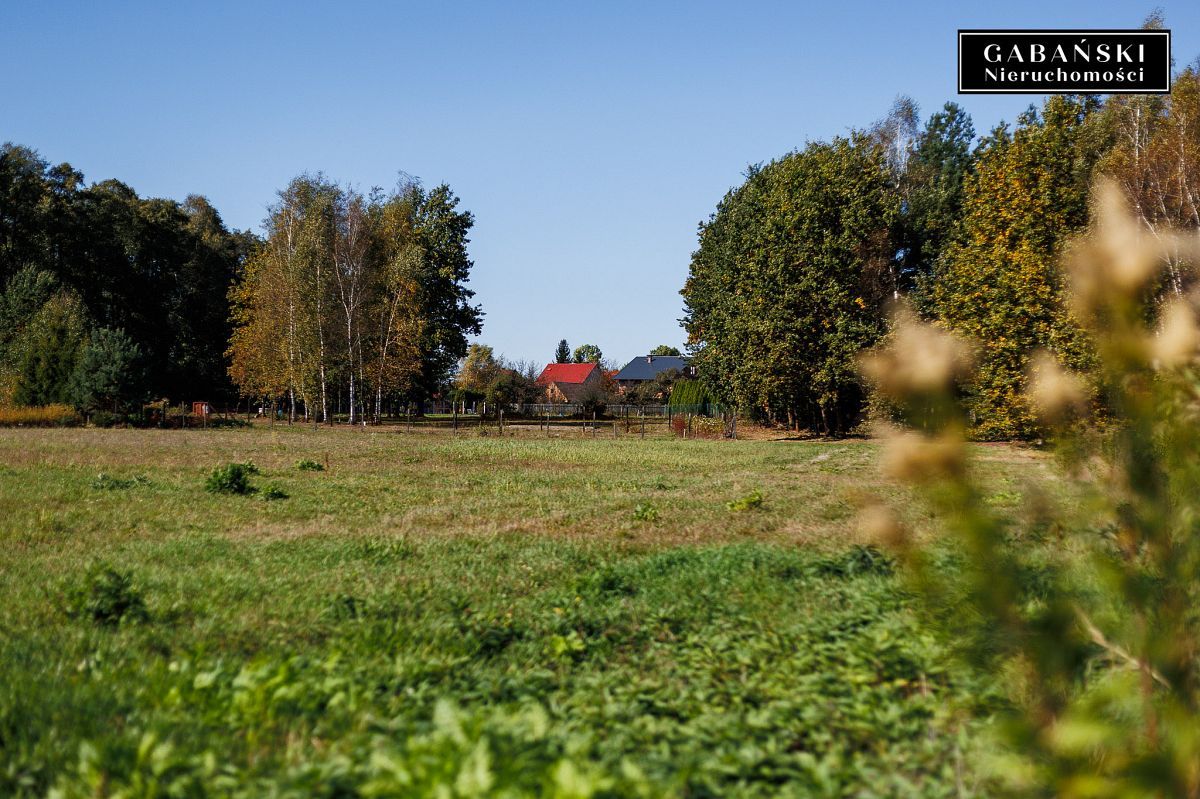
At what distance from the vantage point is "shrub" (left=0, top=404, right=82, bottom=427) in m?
38.8

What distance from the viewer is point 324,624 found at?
5941 millimetres

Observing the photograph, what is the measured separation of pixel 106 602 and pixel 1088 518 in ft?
21.7

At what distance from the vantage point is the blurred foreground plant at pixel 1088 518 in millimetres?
1204

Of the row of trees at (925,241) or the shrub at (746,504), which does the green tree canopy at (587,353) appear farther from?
the shrub at (746,504)

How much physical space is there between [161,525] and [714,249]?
3935cm

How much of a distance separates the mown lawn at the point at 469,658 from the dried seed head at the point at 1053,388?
0.17m

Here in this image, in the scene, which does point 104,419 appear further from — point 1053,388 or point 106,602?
point 1053,388

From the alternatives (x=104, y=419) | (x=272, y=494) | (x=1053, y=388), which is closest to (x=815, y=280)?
(x=272, y=494)

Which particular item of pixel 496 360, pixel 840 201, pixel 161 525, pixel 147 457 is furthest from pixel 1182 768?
pixel 496 360

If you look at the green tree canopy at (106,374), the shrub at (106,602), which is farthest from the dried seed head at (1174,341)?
the green tree canopy at (106,374)

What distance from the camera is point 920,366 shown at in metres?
1.20

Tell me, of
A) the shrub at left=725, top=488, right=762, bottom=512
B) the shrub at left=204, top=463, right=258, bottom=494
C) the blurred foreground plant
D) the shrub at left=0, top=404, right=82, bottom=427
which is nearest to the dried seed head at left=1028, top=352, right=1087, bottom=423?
the blurred foreground plant

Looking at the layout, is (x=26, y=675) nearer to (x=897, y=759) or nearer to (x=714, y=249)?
(x=897, y=759)

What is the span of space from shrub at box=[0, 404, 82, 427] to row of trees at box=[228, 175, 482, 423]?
10513 mm
